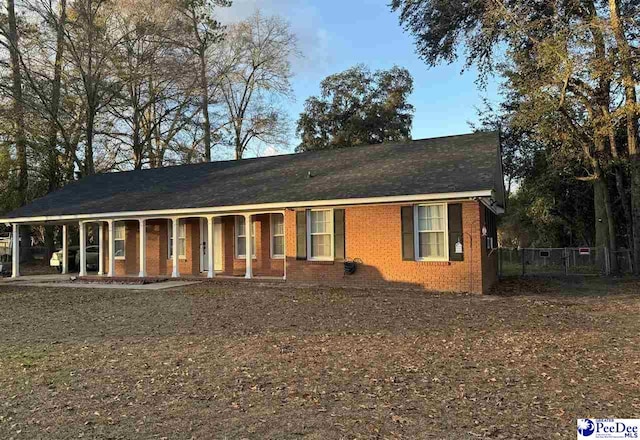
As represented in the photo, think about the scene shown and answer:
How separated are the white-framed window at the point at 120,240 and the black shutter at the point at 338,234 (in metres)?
9.58

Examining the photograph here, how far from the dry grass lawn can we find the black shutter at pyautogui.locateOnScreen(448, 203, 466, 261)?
202cm

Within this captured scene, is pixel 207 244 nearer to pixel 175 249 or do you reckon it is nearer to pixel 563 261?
pixel 175 249

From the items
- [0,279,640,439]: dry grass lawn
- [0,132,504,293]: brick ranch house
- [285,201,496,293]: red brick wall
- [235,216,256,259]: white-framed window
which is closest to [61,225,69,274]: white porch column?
[0,132,504,293]: brick ranch house

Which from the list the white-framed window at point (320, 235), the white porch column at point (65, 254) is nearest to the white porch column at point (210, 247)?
the white-framed window at point (320, 235)

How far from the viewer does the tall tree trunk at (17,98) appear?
26.5m

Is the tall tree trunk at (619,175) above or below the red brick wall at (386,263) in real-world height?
above

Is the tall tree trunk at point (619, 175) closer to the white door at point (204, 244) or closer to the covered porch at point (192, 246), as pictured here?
the covered porch at point (192, 246)

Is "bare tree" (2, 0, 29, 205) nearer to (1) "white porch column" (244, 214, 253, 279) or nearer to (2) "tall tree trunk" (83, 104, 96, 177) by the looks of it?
(2) "tall tree trunk" (83, 104, 96, 177)

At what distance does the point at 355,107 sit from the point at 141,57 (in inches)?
608

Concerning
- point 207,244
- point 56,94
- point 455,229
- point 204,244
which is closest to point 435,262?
point 455,229

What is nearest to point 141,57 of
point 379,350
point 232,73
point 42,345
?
point 232,73

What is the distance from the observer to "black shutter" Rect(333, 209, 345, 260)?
1447 centimetres

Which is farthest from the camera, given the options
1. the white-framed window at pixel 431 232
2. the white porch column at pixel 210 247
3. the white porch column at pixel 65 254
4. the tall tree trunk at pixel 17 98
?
the tall tree trunk at pixel 17 98

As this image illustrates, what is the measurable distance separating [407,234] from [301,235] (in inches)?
128
